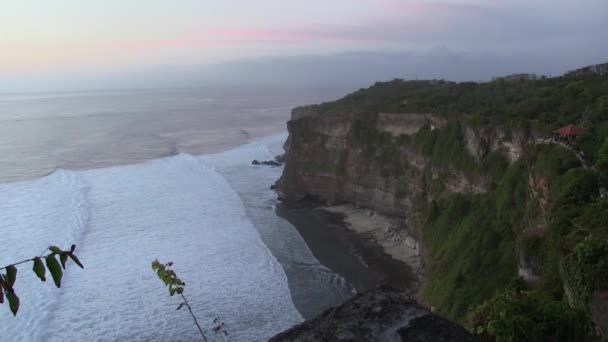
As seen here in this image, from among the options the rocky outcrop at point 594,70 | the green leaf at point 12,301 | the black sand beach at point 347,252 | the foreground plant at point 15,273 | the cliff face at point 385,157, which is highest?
the rocky outcrop at point 594,70

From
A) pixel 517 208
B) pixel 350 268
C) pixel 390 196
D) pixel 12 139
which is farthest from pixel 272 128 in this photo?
pixel 517 208

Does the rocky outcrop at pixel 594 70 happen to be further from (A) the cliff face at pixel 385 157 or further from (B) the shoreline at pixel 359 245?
(B) the shoreline at pixel 359 245

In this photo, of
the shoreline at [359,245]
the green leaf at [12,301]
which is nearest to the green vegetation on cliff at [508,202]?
the shoreline at [359,245]

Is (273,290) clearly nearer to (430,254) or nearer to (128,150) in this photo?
(430,254)

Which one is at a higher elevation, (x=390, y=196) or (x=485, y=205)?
(x=485, y=205)

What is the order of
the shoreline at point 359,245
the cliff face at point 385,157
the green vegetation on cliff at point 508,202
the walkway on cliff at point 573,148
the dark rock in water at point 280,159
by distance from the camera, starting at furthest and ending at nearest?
the dark rock in water at point 280,159
the cliff face at point 385,157
the shoreline at point 359,245
the walkway on cliff at point 573,148
the green vegetation on cliff at point 508,202

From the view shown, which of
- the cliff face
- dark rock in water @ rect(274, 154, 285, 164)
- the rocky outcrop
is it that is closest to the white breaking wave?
the cliff face

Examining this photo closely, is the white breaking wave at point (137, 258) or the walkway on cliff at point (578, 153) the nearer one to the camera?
the walkway on cliff at point (578, 153)
